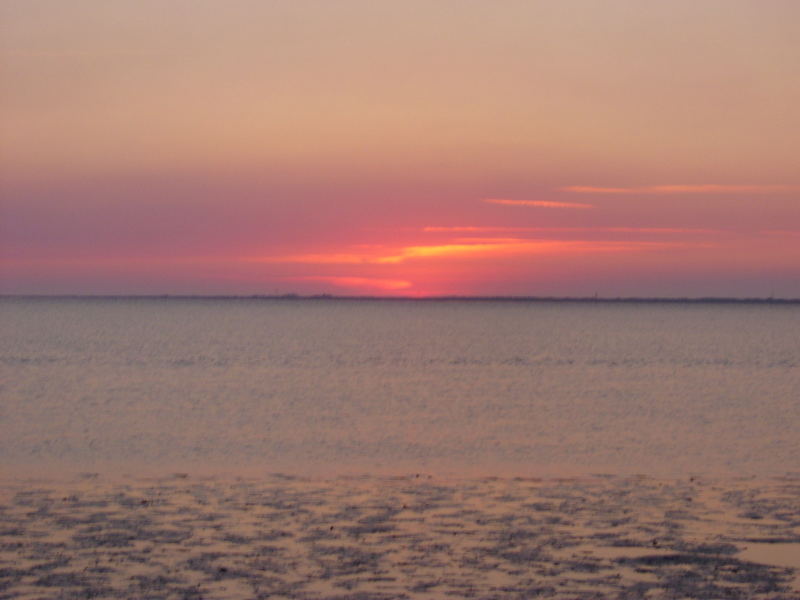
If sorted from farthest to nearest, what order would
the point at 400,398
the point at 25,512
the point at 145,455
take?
1. the point at 400,398
2. the point at 145,455
3. the point at 25,512

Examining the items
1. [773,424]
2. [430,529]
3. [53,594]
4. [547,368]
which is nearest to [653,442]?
[773,424]

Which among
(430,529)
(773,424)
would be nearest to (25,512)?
(430,529)

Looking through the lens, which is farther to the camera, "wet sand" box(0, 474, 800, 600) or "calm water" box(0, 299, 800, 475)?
"calm water" box(0, 299, 800, 475)

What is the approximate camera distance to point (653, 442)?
26406 millimetres

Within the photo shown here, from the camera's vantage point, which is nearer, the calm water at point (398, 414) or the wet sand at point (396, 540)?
the wet sand at point (396, 540)

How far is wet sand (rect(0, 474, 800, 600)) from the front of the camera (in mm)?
11195

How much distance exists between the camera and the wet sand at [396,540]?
36.7ft

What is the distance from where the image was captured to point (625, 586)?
1119cm

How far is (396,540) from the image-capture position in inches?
528

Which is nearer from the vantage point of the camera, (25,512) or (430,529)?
(430,529)

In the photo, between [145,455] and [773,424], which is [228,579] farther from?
[773,424]

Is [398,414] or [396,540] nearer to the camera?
[396,540]

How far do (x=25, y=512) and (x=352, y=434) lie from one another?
519 inches

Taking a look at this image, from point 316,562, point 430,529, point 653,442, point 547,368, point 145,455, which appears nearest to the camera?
point 316,562
